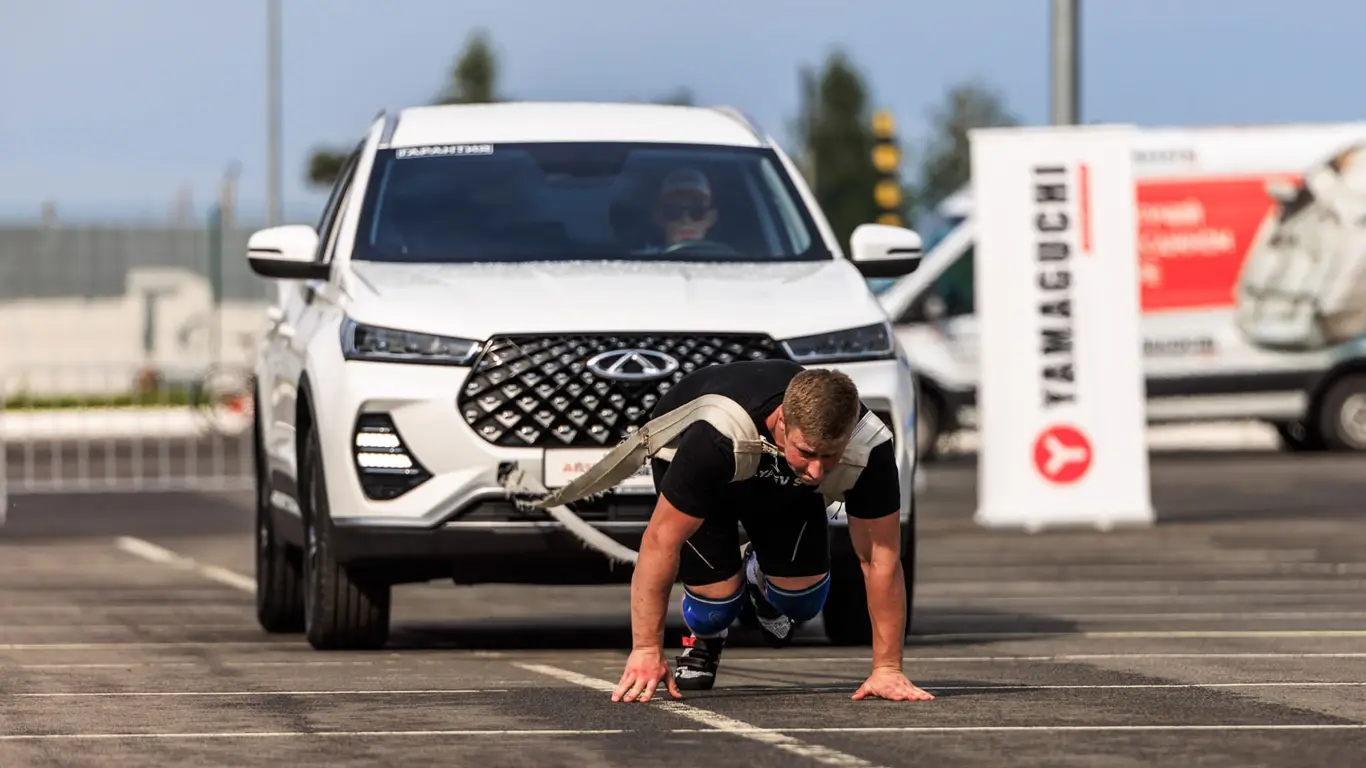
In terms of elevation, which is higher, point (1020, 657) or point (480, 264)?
point (480, 264)

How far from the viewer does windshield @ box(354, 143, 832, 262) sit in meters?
10.8

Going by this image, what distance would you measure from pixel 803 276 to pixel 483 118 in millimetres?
1871

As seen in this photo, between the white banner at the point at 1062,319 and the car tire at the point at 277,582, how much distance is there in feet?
24.2

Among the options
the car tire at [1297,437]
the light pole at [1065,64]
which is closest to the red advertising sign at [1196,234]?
the car tire at [1297,437]

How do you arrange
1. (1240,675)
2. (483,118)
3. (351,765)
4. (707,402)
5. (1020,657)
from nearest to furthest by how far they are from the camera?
(351,765) → (707,402) → (1240,675) → (1020,657) → (483,118)

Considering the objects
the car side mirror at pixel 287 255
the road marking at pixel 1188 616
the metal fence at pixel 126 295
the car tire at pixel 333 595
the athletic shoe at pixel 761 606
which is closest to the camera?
the athletic shoe at pixel 761 606

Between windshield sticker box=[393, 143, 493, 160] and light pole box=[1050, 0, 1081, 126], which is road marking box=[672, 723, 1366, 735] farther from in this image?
light pole box=[1050, 0, 1081, 126]

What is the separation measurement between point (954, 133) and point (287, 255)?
104213mm

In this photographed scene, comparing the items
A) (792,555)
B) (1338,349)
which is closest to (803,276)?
(792,555)

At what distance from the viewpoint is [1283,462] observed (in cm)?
2759

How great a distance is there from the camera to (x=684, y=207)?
11.0m

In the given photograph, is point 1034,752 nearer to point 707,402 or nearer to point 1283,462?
point 707,402

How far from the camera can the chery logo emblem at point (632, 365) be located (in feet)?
31.6

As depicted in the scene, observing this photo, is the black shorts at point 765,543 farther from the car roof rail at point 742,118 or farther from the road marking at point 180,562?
the road marking at point 180,562
